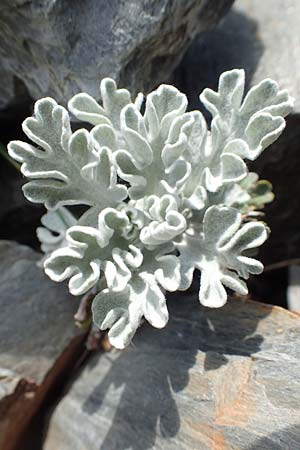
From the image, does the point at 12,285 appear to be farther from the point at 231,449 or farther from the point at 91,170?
the point at 231,449

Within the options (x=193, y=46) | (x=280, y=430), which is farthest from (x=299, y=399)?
(x=193, y=46)

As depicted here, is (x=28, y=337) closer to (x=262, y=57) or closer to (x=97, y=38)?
(x=97, y=38)

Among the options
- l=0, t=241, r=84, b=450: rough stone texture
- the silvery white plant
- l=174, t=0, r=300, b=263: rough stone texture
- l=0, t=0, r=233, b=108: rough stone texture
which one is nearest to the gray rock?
l=174, t=0, r=300, b=263: rough stone texture

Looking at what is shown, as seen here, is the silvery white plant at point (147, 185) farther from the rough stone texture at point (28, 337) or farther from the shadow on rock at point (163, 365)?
the rough stone texture at point (28, 337)

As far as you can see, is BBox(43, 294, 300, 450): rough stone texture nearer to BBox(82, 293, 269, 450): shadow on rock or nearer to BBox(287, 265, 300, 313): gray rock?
BBox(82, 293, 269, 450): shadow on rock

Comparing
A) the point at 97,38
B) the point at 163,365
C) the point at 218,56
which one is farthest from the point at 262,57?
the point at 163,365
